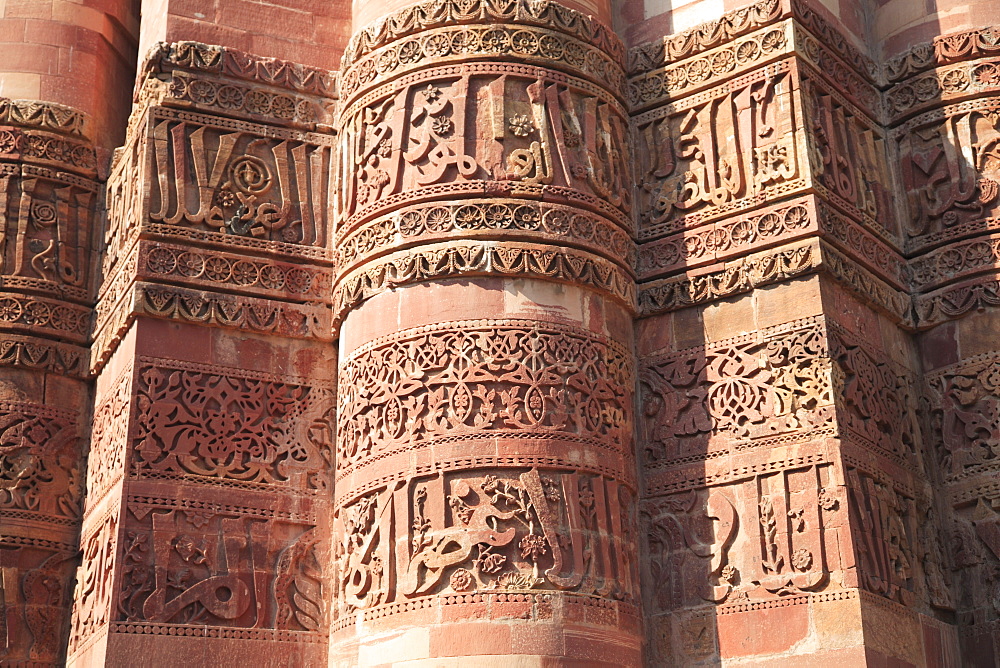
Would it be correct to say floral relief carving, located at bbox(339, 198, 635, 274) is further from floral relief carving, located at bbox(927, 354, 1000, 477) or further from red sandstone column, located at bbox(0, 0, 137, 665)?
red sandstone column, located at bbox(0, 0, 137, 665)

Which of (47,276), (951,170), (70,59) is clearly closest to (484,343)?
(951,170)

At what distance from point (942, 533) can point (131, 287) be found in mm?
5189

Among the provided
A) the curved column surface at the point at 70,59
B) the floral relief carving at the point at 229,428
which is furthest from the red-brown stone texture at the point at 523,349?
the curved column surface at the point at 70,59

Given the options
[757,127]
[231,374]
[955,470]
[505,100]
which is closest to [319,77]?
[505,100]

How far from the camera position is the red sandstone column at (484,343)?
7.83m

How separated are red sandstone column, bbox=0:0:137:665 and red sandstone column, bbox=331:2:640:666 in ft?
7.25

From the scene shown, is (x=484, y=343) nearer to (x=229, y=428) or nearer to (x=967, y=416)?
(x=229, y=428)

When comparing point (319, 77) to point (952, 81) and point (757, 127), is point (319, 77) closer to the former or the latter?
point (757, 127)

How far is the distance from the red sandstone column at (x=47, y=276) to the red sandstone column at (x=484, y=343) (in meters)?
2.21

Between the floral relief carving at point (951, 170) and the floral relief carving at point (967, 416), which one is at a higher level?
the floral relief carving at point (951, 170)

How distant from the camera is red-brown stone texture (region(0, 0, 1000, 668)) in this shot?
8.02 m

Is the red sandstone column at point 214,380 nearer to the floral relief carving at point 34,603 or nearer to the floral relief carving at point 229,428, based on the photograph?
the floral relief carving at point 229,428

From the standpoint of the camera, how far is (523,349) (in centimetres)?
834

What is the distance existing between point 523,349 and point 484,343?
23cm
